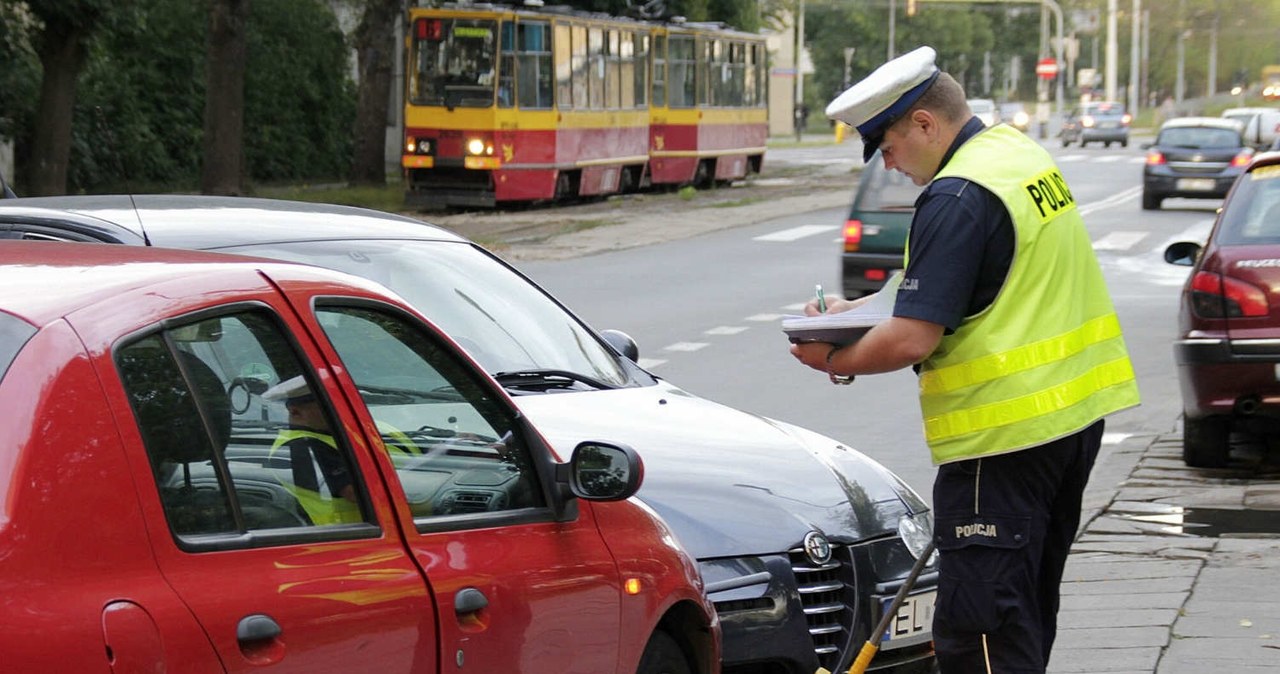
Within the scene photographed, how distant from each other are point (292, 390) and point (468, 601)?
515mm

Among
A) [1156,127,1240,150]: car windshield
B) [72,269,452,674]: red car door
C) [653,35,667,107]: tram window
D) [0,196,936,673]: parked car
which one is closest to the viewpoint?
[72,269,452,674]: red car door

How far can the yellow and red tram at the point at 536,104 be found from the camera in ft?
105

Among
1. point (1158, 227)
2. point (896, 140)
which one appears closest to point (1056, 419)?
point (896, 140)

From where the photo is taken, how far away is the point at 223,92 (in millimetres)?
29906

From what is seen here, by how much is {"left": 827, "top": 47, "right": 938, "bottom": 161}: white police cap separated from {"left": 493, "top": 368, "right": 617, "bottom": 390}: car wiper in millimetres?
2126

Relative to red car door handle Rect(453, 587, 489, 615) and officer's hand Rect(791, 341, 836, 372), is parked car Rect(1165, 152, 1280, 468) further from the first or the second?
red car door handle Rect(453, 587, 489, 615)

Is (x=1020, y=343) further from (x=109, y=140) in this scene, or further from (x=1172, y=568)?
(x=109, y=140)

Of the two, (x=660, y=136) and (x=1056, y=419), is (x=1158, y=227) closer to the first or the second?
(x=660, y=136)

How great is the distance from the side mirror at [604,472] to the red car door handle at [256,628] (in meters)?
1.05

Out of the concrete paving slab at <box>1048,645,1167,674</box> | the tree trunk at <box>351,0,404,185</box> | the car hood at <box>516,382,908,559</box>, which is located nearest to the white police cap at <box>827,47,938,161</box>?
the car hood at <box>516,382,908,559</box>

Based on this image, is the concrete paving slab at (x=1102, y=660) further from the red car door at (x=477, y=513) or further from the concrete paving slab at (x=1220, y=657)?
the red car door at (x=477, y=513)

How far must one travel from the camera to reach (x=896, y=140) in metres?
4.40

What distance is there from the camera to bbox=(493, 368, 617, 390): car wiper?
6262 millimetres

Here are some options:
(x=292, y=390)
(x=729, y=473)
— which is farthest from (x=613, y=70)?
(x=292, y=390)
